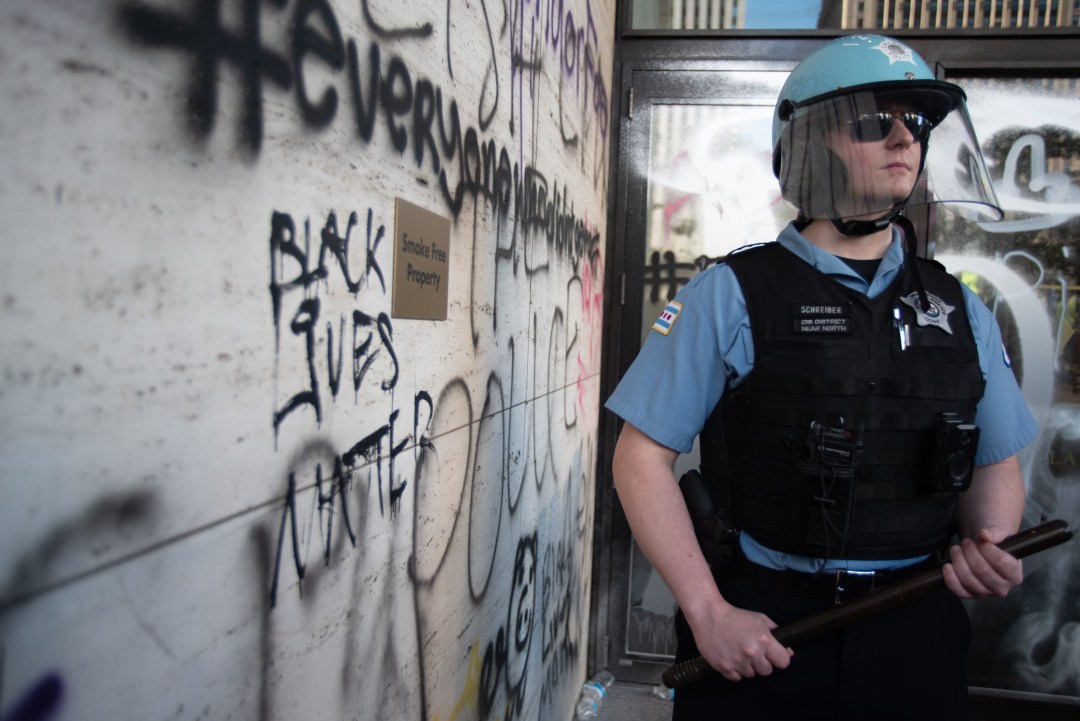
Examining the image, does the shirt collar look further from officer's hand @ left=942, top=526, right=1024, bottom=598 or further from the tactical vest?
officer's hand @ left=942, top=526, right=1024, bottom=598

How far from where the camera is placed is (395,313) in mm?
979

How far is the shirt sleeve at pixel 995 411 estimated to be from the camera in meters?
1.55

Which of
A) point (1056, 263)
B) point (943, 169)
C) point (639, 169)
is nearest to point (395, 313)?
point (943, 169)

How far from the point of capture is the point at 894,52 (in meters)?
1.54

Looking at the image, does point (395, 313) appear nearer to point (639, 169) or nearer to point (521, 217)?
point (521, 217)

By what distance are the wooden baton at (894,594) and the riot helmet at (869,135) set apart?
0.64 meters

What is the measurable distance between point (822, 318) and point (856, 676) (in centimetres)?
67

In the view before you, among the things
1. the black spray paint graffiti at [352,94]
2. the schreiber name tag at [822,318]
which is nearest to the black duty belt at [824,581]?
the schreiber name tag at [822,318]

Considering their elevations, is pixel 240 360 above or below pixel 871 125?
below

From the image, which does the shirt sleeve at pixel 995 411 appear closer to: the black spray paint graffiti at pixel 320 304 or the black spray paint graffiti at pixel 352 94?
the black spray paint graffiti at pixel 352 94

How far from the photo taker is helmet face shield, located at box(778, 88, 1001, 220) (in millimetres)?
1435

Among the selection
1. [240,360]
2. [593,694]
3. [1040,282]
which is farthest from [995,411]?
[593,694]

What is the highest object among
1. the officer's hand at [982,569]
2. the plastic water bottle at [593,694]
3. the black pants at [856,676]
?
the officer's hand at [982,569]

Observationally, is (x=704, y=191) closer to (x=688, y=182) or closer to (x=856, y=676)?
(x=688, y=182)
